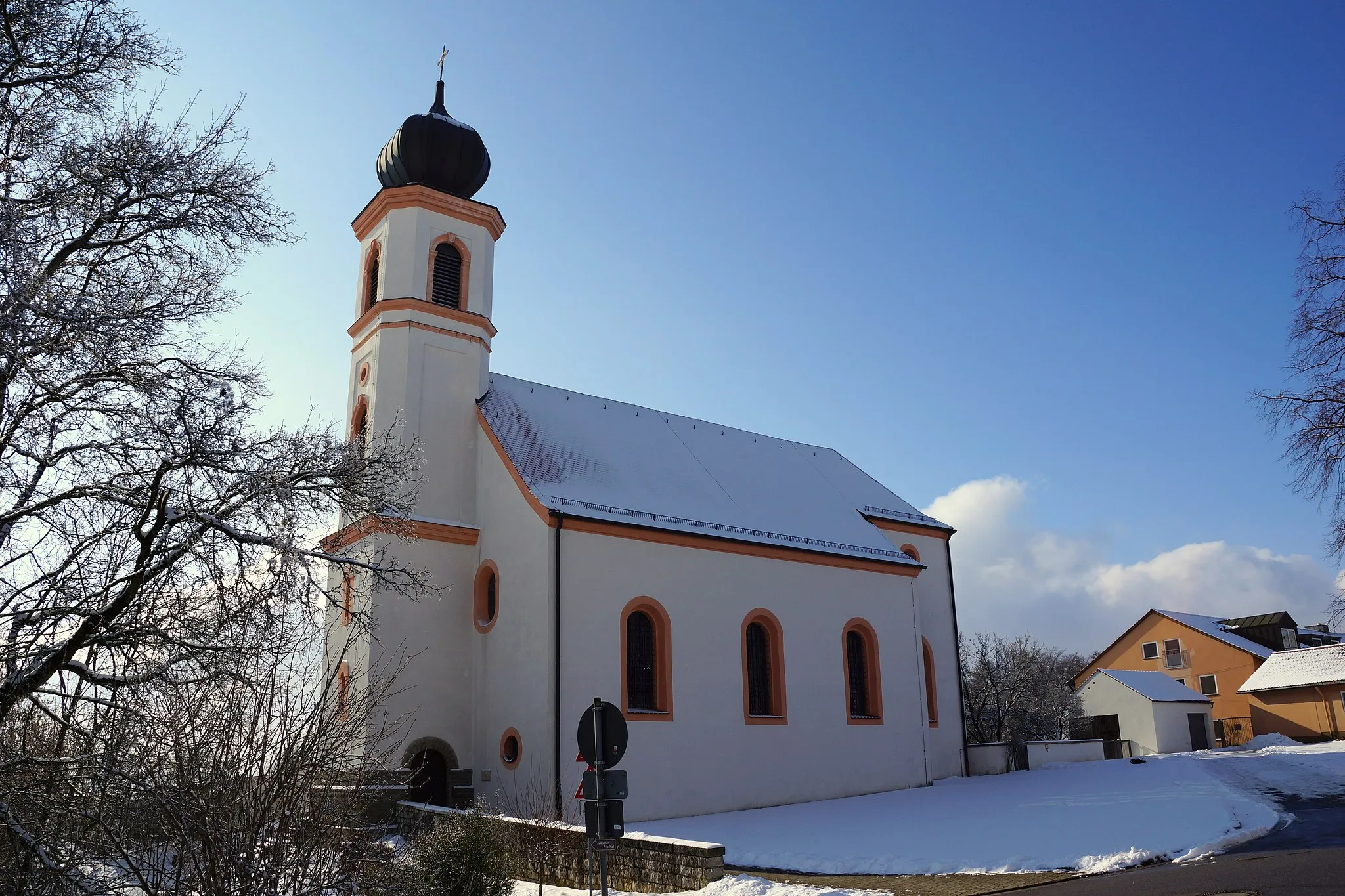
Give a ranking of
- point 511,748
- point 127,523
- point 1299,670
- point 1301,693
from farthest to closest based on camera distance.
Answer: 1. point 1299,670
2. point 1301,693
3. point 511,748
4. point 127,523

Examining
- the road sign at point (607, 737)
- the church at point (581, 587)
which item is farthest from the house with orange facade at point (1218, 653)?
the road sign at point (607, 737)

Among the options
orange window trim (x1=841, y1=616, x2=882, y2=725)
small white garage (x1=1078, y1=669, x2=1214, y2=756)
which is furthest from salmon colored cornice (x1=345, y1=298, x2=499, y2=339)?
small white garage (x1=1078, y1=669, x2=1214, y2=756)

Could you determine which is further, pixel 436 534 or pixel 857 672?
pixel 857 672

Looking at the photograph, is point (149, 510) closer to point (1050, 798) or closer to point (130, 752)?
point (130, 752)

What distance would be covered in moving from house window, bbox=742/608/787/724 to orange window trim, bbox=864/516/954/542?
6.56 metres

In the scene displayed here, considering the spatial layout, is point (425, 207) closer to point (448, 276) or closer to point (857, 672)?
point (448, 276)

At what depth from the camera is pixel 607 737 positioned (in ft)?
32.0

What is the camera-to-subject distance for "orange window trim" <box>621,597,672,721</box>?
61.7 feet

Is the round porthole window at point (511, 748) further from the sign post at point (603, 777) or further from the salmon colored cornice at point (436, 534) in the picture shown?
the sign post at point (603, 777)

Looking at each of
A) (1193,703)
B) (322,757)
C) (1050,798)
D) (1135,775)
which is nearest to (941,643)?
(1135,775)

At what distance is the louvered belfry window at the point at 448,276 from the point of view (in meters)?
22.2

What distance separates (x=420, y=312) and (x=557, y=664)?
8.37 meters

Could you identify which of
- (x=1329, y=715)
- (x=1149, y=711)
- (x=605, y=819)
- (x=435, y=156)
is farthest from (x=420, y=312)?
(x=1329, y=715)

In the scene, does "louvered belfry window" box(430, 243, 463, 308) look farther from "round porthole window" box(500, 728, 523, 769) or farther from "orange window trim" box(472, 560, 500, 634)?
"round porthole window" box(500, 728, 523, 769)
